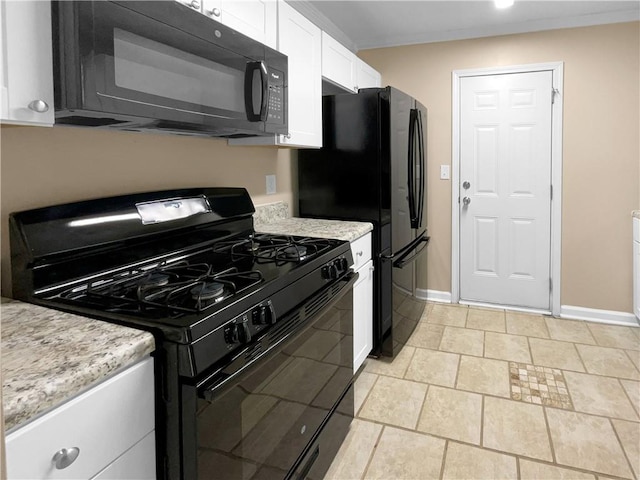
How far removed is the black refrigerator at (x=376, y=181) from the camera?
2.64m

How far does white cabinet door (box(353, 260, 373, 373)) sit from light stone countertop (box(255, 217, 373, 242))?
222 mm

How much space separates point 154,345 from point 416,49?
11.8 ft

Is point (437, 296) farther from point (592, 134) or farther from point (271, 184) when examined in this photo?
→ point (271, 184)

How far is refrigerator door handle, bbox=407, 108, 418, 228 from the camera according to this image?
3025mm

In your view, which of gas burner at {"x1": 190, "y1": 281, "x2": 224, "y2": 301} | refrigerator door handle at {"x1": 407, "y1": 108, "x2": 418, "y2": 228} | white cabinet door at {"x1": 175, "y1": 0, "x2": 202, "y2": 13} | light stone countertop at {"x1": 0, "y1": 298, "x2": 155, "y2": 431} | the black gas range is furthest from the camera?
refrigerator door handle at {"x1": 407, "y1": 108, "x2": 418, "y2": 228}

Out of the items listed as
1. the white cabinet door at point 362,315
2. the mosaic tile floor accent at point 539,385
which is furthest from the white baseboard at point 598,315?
the white cabinet door at point 362,315

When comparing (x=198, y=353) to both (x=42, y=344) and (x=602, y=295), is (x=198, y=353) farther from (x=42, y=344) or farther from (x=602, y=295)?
(x=602, y=295)

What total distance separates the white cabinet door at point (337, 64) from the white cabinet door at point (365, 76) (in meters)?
0.07

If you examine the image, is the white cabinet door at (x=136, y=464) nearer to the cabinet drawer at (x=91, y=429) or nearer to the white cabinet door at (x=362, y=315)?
the cabinet drawer at (x=91, y=429)

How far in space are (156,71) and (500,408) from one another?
7.11 feet

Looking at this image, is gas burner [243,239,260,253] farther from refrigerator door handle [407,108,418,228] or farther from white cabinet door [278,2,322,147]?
refrigerator door handle [407,108,418,228]

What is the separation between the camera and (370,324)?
105 inches

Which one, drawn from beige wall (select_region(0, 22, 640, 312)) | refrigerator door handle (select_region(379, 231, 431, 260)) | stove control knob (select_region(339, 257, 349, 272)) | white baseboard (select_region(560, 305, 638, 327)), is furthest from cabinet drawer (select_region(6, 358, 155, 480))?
white baseboard (select_region(560, 305, 638, 327))

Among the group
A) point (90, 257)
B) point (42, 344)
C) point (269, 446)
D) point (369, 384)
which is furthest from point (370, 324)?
point (42, 344)
